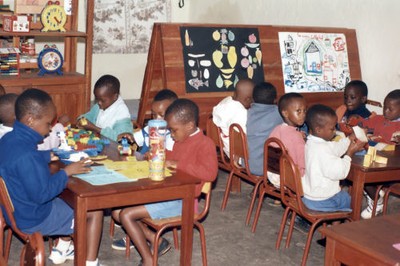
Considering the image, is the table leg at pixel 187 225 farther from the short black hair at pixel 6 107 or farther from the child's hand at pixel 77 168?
the short black hair at pixel 6 107

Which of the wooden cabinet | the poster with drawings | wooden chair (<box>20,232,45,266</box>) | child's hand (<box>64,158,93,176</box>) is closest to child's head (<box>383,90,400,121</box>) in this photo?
the poster with drawings

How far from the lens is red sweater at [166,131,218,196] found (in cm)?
398

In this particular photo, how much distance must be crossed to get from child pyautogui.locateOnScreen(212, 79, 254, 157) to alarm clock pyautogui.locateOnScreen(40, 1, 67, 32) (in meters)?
2.50

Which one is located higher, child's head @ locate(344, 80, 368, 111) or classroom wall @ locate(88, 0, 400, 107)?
classroom wall @ locate(88, 0, 400, 107)

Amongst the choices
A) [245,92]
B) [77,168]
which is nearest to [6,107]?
[77,168]

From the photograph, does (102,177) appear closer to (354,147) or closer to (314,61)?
(354,147)

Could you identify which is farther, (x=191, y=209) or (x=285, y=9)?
(x=285, y=9)

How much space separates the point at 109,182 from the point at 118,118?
1641 mm

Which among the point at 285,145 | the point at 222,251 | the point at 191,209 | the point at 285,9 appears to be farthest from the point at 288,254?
the point at 285,9

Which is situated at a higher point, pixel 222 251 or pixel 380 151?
pixel 380 151

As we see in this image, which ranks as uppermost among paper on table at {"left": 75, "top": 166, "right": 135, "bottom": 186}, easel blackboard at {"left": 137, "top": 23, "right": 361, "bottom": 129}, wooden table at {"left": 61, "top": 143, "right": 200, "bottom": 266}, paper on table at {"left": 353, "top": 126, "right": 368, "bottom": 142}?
easel blackboard at {"left": 137, "top": 23, "right": 361, "bottom": 129}

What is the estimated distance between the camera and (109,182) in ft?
11.8

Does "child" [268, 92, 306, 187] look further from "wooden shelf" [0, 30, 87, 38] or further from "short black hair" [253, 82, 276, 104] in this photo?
"wooden shelf" [0, 30, 87, 38]

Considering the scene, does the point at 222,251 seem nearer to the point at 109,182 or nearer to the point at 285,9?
the point at 109,182
